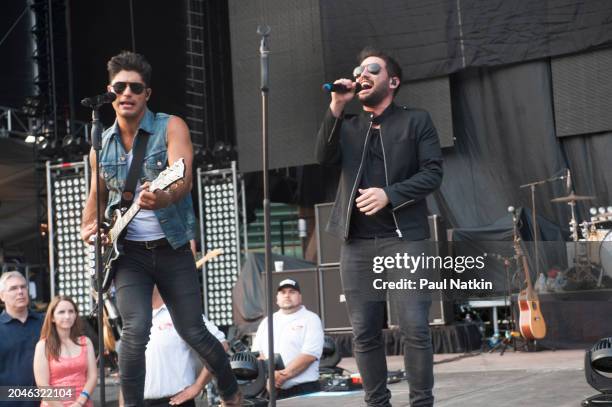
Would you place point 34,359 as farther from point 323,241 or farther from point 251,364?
point 323,241

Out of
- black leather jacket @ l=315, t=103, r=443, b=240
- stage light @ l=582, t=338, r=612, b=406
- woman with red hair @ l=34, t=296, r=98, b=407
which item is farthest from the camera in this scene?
woman with red hair @ l=34, t=296, r=98, b=407

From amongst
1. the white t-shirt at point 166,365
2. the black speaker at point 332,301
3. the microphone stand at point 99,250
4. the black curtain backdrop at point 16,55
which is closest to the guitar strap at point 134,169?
the microphone stand at point 99,250

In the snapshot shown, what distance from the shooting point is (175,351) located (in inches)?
242

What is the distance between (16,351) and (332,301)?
6.21 meters

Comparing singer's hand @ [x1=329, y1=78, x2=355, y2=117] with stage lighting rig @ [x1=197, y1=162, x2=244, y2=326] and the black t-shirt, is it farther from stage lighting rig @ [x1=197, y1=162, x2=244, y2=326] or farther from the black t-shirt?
stage lighting rig @ [x1=197, y1=162, x2=244, y2=326]

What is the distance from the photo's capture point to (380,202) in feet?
12.4

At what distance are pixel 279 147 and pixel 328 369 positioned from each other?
5.50 meters

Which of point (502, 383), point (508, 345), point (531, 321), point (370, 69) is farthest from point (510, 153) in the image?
point (370, 69)

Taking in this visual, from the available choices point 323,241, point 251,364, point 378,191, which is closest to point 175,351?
point 251,364

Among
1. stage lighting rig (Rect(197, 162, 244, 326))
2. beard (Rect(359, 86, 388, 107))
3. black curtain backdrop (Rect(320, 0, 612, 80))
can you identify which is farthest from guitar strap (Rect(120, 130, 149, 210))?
stage lighting rig (Rect(197, 162, 244, 326))

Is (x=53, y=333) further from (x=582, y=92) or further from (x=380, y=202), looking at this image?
(x=582, y=92)

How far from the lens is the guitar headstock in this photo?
3801 mm

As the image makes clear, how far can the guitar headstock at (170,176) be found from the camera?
3801mm

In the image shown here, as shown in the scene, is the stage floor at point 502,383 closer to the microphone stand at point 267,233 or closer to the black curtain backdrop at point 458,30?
the microphone stand at point 267,233
